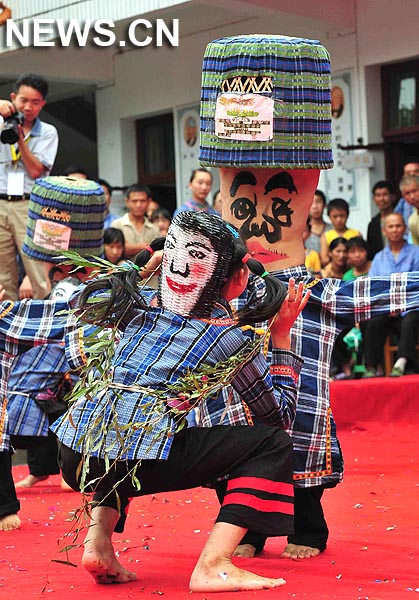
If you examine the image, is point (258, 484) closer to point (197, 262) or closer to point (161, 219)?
point (197, 262)

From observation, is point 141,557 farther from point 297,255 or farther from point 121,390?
point 297,255

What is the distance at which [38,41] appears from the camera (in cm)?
1060

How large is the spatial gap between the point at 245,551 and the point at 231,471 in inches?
21.3

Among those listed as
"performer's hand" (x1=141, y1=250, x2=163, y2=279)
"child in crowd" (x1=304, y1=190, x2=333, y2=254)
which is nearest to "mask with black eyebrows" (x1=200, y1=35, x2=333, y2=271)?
"performer's hand" (x1=141, y1=250, x2=163, y2=279)

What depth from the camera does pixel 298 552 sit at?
349 cm

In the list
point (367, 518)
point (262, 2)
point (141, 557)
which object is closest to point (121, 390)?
point (141, 557)

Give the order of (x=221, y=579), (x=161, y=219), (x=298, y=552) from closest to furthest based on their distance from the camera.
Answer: (x=221, y=579)
(x=298, y=552)
(x=161, y=219)

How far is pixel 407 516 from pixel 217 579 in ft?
4.75

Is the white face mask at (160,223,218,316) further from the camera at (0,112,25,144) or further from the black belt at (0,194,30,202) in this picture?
the black belt at (0,194,30,202)

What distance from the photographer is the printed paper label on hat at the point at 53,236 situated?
5164 mm

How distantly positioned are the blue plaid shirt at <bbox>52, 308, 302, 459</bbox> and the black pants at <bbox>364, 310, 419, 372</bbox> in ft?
14.7

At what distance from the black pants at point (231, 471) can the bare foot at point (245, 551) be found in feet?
1.56

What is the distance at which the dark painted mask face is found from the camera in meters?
3.65

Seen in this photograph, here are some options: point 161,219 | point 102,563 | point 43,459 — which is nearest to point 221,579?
point 102,563
